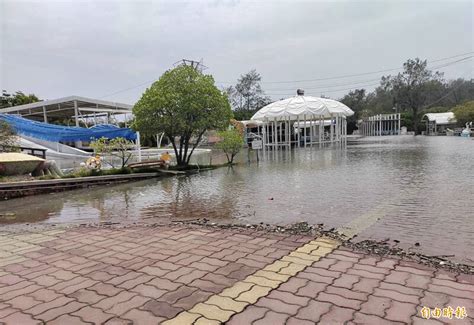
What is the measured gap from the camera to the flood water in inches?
184

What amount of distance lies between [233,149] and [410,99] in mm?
49858

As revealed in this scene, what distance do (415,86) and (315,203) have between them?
58.6m

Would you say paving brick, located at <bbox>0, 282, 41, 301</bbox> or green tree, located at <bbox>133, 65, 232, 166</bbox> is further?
green tree, located at <bbox>133, 65, 232, 166</bbox>

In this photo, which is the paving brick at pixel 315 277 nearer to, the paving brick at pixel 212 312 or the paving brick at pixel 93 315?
the paving brick at pixel 212 312

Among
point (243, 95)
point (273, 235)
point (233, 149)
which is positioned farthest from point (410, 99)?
point (273, 235)

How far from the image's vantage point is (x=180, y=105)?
45.6ft

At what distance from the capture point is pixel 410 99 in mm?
56594

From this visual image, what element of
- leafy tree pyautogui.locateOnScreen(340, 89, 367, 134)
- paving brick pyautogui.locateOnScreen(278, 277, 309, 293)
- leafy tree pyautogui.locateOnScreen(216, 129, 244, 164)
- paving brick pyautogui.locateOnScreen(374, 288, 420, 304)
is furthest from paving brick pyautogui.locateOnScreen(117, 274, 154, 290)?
leafy tree pyautogui.locateOnScreen(340, 89, 367, 134)

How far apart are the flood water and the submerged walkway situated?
103cm

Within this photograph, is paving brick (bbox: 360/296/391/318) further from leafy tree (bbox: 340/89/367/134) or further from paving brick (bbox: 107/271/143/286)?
leafy tree (bbox: 340/89/367/134)

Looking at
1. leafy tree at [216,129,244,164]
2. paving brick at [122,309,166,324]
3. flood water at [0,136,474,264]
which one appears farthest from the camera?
leafy tree at [216,129,244,164]

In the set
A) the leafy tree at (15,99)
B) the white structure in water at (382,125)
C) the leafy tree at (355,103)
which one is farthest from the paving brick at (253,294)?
the leafy tree at (355,103)

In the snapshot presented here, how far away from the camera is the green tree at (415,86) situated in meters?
56.1

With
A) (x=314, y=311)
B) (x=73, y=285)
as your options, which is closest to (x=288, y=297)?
(x=314, y=311)
